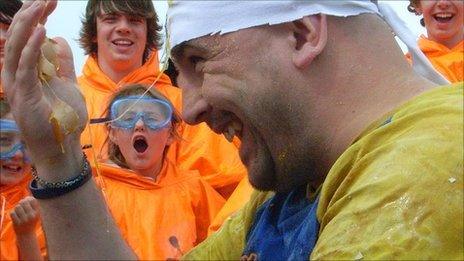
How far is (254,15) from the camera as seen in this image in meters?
2.24

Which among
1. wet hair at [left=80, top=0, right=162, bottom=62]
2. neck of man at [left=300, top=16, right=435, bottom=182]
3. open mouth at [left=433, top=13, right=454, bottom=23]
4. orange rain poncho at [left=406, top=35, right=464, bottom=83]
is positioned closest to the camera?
neck of man at [left=300, top=16, right=435, bottom=182]

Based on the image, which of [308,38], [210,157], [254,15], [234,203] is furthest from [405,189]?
[210,157]

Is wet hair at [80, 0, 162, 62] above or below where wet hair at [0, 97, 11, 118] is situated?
above

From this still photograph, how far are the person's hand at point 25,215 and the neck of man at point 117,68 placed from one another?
1.32 meters

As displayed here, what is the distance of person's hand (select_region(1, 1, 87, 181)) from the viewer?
242cm

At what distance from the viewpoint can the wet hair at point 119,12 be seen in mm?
5945

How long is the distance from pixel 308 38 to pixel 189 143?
11.5ft

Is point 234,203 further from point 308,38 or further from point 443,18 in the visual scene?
point 308,38

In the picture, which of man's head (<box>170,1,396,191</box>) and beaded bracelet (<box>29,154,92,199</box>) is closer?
man's head (<box>170,1,396,191</box>)

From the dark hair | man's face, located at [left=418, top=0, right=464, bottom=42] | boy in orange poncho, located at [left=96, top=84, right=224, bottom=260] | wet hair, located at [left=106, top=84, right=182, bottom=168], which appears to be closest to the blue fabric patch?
boy in orange poncho, located at [left=96, top=84, right=224, bottom=260]

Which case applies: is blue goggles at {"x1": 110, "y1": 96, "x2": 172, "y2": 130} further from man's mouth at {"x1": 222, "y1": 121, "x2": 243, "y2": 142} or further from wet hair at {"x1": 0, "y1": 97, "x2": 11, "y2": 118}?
man's mouth at {"x1": 222, "y1": 121, "x2": 243, "y2": 142}

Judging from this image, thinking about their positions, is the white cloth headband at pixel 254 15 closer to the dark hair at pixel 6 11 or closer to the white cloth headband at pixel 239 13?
the white cloth headband at pixel 239 13

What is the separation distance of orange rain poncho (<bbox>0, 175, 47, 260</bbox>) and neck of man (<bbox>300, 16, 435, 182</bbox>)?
312 centimetres

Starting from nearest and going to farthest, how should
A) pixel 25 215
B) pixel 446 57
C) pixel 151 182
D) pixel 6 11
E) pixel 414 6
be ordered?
pixel 25 215 → pixel 151 182 → pixel 6 11 → pixel 446 57 → pixel 414 6
